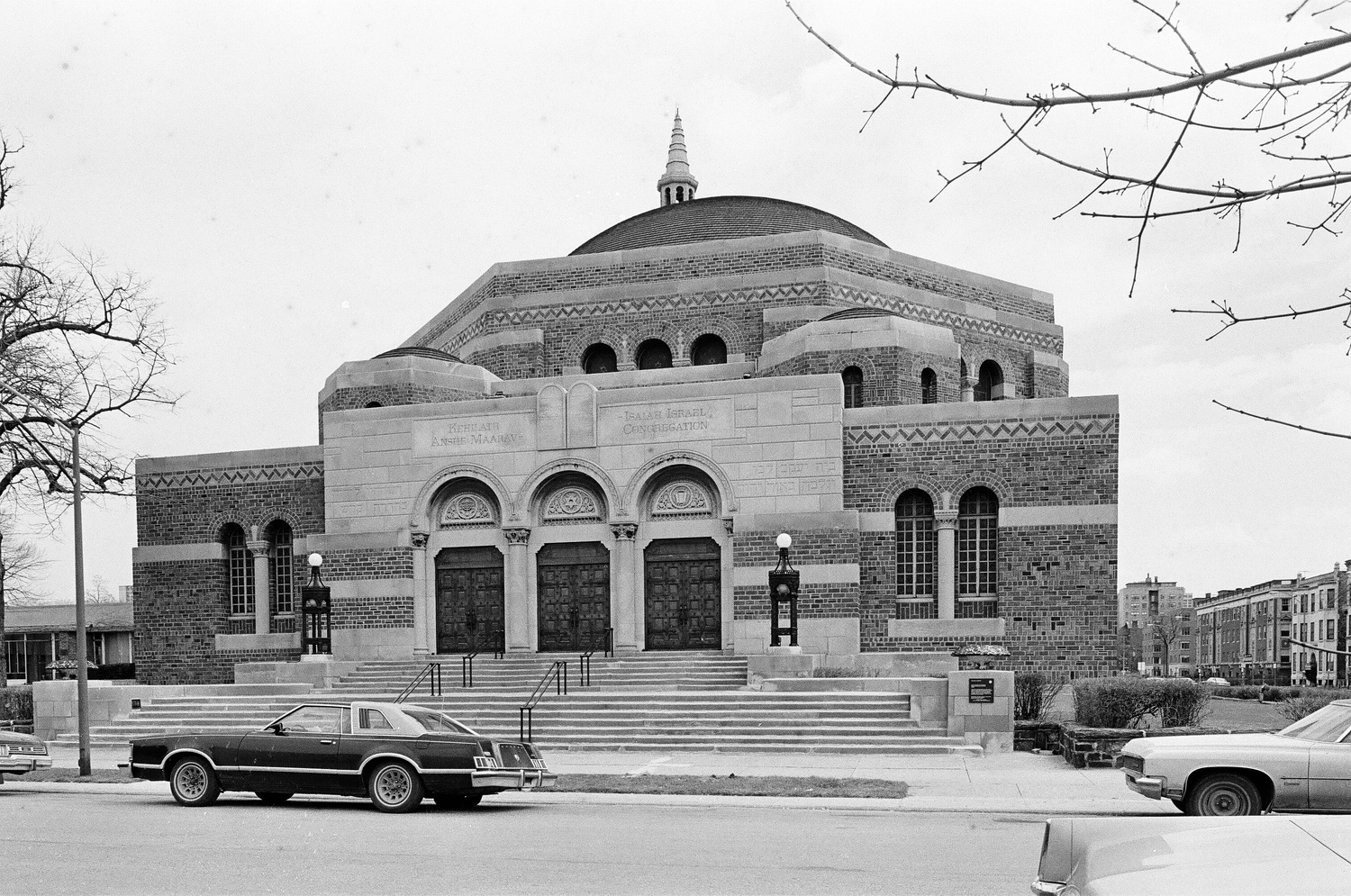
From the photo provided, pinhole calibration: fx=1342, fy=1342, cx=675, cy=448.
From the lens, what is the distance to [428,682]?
88.1 feet

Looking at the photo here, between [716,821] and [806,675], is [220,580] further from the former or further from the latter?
[716,821]

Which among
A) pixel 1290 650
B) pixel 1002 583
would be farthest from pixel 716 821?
pixel 1290 650

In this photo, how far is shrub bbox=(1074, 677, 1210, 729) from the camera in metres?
20.2

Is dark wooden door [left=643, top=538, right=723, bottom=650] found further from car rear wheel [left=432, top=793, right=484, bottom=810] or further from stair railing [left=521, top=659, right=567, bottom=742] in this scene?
car rear wheel [left=432, top=793, right=484, bottom=810]

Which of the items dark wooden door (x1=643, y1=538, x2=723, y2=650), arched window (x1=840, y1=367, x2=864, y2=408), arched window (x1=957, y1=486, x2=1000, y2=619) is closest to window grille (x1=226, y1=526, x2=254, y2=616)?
dark wooden door (x1=643, y1=538, x2=723, y2=650)

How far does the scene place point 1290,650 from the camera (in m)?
118

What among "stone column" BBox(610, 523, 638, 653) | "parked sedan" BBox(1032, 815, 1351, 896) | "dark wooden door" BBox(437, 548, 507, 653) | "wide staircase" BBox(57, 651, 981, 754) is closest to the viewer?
"parked sedan" BBox(1032, 815, 1351, 896)

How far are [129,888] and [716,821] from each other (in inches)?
229

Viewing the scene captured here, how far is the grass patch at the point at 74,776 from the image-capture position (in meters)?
18.0

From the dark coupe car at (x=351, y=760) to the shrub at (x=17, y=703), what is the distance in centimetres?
1597

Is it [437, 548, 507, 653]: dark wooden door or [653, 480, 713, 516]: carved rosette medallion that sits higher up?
[653, 480, 713, 516]: carved rosette medallion

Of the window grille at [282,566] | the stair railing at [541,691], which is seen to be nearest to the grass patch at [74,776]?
the stair railing at [541,691]

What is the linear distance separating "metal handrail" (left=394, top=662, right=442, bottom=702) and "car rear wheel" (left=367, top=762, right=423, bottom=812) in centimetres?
999

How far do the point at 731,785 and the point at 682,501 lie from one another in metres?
12.4
